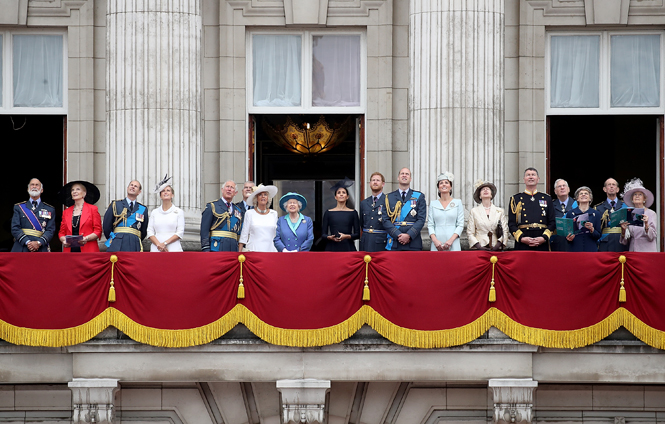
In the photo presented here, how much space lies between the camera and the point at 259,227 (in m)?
15.0

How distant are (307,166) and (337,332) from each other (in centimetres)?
822

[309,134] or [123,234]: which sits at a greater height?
[309,134]

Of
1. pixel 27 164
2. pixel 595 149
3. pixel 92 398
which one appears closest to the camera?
pixel 92 398

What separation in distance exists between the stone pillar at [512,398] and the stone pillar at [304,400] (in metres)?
2.30

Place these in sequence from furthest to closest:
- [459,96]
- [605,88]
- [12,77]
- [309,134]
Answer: [309,134]
[12,77]
[605,88]
[459,96]

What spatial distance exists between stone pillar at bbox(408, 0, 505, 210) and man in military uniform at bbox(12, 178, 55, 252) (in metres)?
6.04

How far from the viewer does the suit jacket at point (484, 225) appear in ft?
48.5

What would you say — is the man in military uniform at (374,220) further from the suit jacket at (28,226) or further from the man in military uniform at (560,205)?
the suit jacket at (28,226)

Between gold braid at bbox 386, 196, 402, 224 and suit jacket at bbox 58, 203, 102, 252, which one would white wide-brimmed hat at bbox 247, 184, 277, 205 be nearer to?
gold braid at bbox 386, 196, 402, 224

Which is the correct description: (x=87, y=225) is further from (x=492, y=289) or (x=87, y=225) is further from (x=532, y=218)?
(x=532, y=218)

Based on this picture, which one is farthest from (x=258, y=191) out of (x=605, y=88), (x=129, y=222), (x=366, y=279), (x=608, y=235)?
(x=605, y=88)

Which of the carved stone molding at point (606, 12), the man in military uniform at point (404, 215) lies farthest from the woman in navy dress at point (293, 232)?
the carved stone molding at point (606, 12)

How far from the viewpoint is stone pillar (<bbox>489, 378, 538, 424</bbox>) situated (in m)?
13.5

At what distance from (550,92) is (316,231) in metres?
5.63
